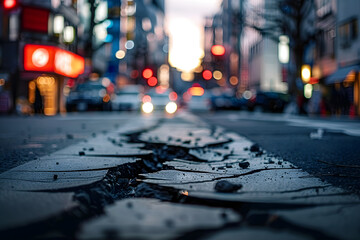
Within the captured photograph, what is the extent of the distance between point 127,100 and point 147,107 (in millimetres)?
1227

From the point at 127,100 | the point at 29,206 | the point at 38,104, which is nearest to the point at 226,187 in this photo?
the point at 29,206

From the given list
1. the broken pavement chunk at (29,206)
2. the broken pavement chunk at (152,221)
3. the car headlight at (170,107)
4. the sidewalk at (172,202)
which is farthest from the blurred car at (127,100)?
the broken pavement chunk at (152,221)

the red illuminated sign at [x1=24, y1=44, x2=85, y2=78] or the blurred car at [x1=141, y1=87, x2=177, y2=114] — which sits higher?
the red illuminated sign at [x1=24, y1=44, x2=85, y2=78]

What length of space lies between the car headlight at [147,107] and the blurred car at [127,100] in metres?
0.28

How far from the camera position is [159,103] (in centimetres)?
2278

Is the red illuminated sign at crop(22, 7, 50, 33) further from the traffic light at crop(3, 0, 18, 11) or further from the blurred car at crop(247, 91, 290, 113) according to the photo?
the blurred car at crop(247, 91, 290, 113)

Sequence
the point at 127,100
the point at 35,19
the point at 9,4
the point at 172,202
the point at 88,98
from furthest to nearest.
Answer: the point at 127,100 < the point at 88,98 < the point at 35,19 < the point at 9,4 < the point at 172,202

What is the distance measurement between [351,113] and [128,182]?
20.4m

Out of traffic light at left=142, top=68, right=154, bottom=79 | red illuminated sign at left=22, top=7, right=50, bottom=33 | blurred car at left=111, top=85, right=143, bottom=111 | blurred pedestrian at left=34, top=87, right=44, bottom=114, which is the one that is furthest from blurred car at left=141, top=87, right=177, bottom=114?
traffic light at left=142, top=68, right=154, bottom=79

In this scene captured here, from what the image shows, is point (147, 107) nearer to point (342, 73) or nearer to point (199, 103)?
point (199, 103)

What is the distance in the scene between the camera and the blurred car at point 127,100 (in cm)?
2320

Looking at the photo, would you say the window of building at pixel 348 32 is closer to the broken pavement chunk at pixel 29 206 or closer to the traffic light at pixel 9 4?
the traffic light at pixel 9 4

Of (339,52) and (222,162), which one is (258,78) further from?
(222,162)

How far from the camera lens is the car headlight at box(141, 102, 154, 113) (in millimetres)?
22984
